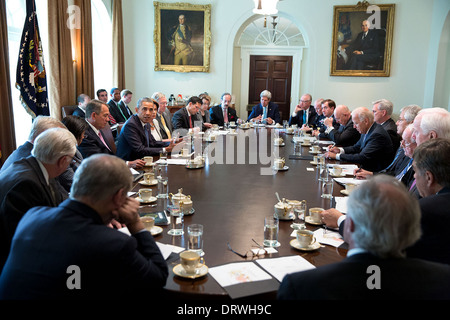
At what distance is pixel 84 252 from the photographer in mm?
1418

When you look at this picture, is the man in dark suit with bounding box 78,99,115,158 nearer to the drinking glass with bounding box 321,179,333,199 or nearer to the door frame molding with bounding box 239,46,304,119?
the drinking glass with bounding box 321,179,333,199

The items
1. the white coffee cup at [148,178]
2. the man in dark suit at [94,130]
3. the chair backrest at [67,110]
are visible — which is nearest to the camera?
the white coffee cup at [148,178]

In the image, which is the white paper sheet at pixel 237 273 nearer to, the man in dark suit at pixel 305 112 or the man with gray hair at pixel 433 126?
the man with gray hair at pixel 433 126

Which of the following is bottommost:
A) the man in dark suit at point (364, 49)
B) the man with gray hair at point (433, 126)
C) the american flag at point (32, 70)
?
the man with gray hair at point (433, 126)

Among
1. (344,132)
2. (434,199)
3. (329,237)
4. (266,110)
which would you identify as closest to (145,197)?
(329,237)

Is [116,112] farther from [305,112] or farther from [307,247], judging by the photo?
[307,247]

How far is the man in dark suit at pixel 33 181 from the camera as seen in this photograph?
2.04 metres

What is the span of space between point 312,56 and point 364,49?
50.9 inches

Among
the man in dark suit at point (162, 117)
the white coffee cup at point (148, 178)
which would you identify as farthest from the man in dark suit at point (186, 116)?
the white coffee cup at point (148, 178)

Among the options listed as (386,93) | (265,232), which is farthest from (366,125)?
(386,93)

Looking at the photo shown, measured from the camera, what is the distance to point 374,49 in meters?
9.99

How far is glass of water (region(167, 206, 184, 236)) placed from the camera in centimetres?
223

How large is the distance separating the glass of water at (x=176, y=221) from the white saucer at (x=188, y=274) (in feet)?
1.36

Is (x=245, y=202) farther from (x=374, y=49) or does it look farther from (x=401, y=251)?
(x=374, y=49)
